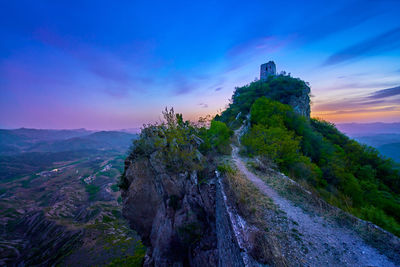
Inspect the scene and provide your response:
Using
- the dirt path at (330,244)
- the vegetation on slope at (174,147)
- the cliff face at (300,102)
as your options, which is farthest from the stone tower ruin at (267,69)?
the dirt path at (330,244)

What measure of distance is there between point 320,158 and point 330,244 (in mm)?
17365

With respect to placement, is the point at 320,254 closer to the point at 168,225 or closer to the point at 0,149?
the point at 168,225

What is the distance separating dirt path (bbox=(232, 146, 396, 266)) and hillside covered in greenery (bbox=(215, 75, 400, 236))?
3617 millimetres

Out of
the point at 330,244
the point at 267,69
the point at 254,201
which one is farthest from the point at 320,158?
the point at 267,69

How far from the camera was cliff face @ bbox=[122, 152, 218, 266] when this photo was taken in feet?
27.8

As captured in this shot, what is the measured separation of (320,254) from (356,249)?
1.24 metres

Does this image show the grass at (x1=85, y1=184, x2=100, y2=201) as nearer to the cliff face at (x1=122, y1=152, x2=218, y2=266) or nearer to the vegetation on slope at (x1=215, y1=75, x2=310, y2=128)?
the cliff face at (x1=122, y1=152, x2=218, y2=266)

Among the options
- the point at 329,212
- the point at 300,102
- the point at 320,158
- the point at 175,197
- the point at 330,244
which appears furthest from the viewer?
the point at 300,102

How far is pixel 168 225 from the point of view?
9594 mm

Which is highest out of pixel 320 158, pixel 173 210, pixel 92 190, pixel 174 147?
pixel 174 147

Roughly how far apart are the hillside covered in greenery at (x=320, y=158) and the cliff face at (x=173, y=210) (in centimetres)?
634

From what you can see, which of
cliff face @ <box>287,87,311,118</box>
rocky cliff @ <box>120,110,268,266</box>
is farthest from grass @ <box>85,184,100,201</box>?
cliff face @ <box>287,87,311,118</box>

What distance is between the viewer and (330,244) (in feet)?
14.8

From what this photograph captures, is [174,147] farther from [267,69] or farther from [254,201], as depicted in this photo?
[267,69]
